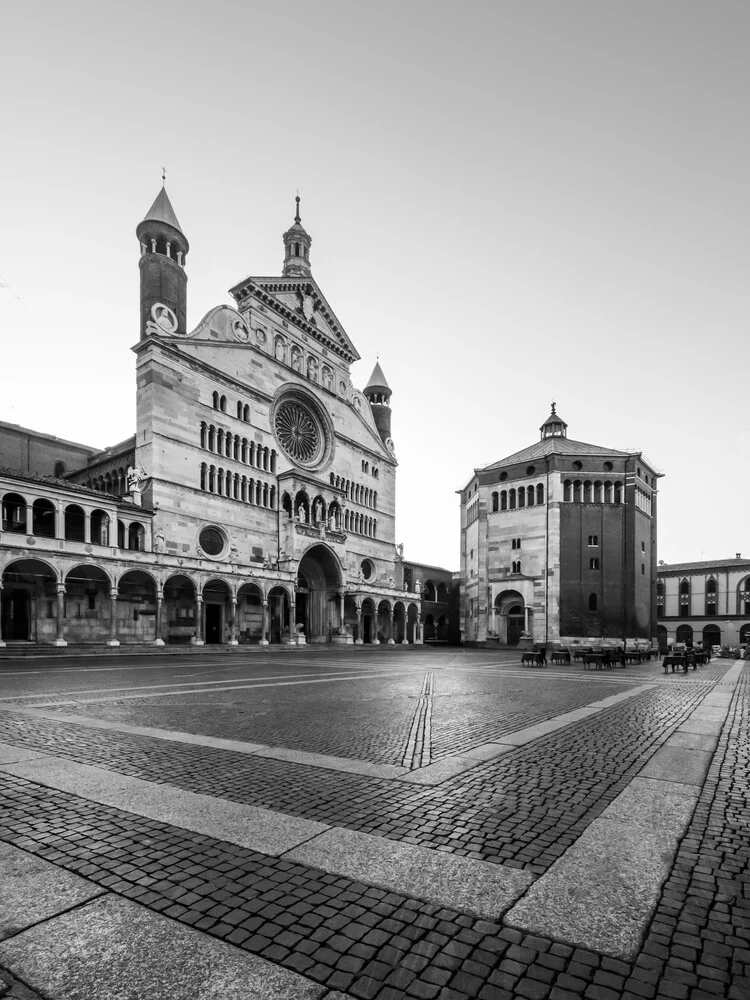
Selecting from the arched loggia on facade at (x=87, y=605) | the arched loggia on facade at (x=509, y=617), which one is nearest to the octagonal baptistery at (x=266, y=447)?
the arched loggia on facade at (x=87, y=605)

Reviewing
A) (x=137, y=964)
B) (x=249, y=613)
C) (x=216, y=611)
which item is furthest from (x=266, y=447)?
(x=137, y=964)

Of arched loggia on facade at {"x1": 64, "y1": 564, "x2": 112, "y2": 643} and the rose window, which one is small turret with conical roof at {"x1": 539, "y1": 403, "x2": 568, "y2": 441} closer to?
the rose window

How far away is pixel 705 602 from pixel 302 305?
62.8 metres

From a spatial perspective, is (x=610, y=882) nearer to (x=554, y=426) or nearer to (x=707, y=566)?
(x=554, y=426)

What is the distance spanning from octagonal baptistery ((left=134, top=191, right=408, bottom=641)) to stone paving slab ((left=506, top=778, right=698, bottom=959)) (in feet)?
107

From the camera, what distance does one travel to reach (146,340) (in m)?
37.3

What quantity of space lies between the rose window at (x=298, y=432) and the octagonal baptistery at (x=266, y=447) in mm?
127

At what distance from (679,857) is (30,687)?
1350 cm

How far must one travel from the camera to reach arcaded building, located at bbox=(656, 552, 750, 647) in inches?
2813

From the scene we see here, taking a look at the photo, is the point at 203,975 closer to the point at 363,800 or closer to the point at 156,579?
the point at 363,800

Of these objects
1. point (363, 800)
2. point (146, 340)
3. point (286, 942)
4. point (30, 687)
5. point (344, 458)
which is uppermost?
point (146, 340)

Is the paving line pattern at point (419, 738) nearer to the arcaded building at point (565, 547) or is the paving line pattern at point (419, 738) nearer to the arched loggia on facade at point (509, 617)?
the arcaded building at point (565, 547)

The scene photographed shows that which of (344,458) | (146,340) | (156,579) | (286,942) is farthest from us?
(344,458)

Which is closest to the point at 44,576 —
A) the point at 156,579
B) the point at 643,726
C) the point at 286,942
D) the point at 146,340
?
the point at 156,579
